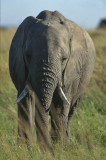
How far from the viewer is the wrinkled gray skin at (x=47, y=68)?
6.58 m

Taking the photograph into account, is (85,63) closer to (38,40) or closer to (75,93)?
(75,93)

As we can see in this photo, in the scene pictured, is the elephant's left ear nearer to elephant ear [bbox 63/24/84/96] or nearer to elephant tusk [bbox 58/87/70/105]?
elephant ear [bbox 63/24/84/96]

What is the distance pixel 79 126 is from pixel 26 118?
0.97 m

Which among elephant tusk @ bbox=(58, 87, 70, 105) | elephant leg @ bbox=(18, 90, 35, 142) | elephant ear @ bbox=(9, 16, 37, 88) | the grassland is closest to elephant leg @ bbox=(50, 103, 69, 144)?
the grassland

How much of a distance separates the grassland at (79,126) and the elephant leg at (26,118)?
0.46ft

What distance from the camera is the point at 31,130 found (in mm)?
7250

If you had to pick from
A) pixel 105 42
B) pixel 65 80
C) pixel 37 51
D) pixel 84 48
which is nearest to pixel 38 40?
pixel 37 51

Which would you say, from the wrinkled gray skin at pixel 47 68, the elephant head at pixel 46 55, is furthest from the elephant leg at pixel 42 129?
the elephant head at pixel 46 55

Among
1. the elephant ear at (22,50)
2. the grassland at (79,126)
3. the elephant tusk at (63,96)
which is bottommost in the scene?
the grassland at (79,126)

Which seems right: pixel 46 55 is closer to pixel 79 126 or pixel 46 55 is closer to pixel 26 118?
pixel 26 118

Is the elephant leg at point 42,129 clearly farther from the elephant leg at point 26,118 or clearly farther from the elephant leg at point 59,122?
the elephant leg at point 59,122

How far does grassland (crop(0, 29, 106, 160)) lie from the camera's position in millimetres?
6281

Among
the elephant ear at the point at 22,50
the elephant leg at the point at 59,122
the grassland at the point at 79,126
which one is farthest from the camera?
the elephant leg at the point at 59,122

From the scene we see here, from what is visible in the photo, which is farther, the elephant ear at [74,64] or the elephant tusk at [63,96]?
the elephant ear at [74,64]
